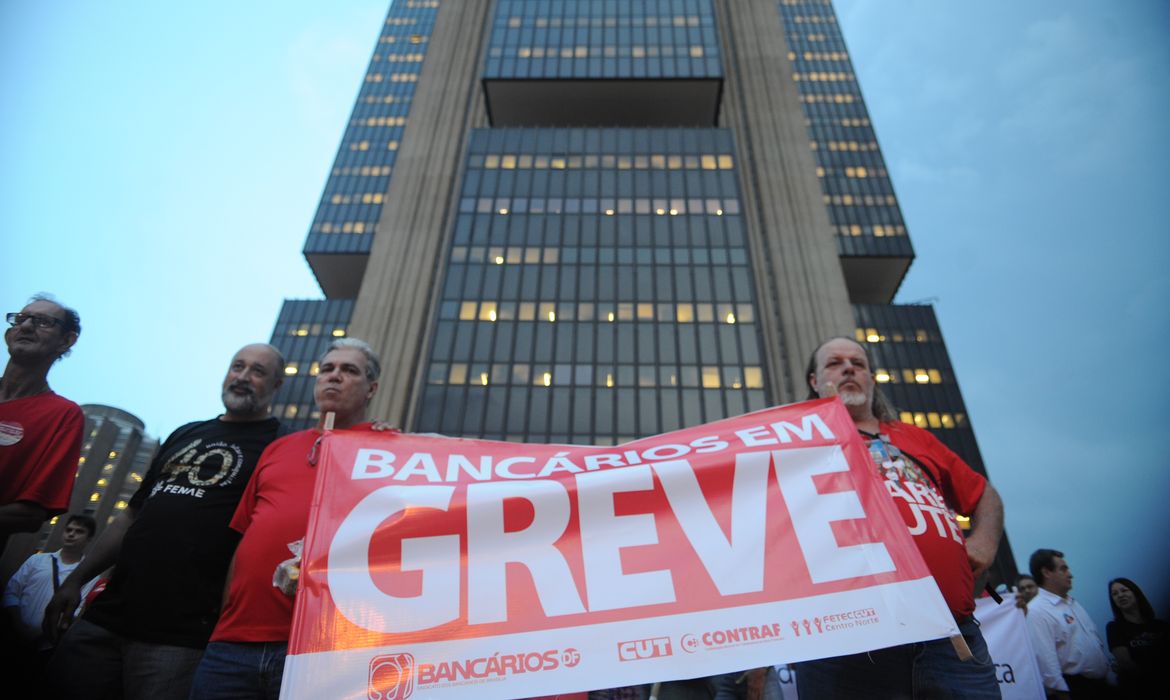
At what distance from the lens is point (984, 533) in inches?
124

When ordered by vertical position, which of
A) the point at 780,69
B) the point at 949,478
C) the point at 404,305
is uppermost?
the point at 780,69

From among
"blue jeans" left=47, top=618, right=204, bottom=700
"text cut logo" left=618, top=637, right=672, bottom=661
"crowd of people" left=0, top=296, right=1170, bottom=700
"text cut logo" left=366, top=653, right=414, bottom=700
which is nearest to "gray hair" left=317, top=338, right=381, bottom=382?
"crowd of people" left=0, top=296, right=1170, bottom=700

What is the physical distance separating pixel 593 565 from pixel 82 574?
123 inches

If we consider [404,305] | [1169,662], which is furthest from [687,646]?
[404,305]

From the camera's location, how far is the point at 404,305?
143 ft

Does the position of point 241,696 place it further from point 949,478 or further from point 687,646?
point 949,478

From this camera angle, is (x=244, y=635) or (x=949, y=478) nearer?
(x=244, y=635)

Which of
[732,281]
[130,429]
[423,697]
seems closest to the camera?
[423,697]

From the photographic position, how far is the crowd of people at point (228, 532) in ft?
9.68

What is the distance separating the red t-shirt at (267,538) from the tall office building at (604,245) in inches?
1283

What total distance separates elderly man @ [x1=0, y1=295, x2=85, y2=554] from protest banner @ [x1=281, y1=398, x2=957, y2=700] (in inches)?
63.9

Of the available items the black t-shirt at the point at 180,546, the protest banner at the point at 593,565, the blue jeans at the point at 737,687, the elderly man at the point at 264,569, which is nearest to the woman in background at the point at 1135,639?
the blue jeans at the point at 737,687

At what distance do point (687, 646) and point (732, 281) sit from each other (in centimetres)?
4097

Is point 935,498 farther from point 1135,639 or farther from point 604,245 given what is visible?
point 604,245
